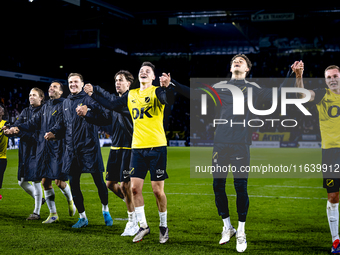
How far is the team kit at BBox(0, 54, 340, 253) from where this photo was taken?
16.3ft

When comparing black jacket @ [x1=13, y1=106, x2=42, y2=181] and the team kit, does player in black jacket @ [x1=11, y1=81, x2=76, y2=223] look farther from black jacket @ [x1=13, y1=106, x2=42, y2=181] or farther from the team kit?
black jacket @ [x1=13, y1=106, x2=42, y2=181]

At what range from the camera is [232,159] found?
5.09 m

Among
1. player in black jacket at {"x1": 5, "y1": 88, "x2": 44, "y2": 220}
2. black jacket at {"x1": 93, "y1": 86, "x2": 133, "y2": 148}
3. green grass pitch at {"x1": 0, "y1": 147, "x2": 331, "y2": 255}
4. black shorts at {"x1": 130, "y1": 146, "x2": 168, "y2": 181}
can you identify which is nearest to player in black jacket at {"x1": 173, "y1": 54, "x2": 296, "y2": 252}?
green grass pitch at {"x1": 0, "y1": 147, "x2": 331, "y2": 255}

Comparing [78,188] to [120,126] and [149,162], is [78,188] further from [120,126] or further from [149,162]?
[149,162]

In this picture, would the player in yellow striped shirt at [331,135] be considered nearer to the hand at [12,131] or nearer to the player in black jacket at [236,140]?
the player in black jacket at [236,140]

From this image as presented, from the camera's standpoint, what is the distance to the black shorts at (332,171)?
4828mm

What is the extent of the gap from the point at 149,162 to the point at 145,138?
34 cm

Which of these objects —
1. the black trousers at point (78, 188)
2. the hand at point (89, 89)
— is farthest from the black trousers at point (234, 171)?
the hand at point (89, 89)

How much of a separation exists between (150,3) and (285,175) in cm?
1994

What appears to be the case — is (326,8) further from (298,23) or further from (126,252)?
(126,252)

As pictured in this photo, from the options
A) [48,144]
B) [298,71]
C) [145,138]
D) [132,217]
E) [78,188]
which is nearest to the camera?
[298,71]

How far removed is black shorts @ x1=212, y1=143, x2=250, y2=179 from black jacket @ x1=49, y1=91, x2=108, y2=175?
6.37 feet

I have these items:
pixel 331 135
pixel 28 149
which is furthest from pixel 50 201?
pixel 331 135

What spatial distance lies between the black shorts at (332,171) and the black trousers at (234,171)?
3.27 feet
